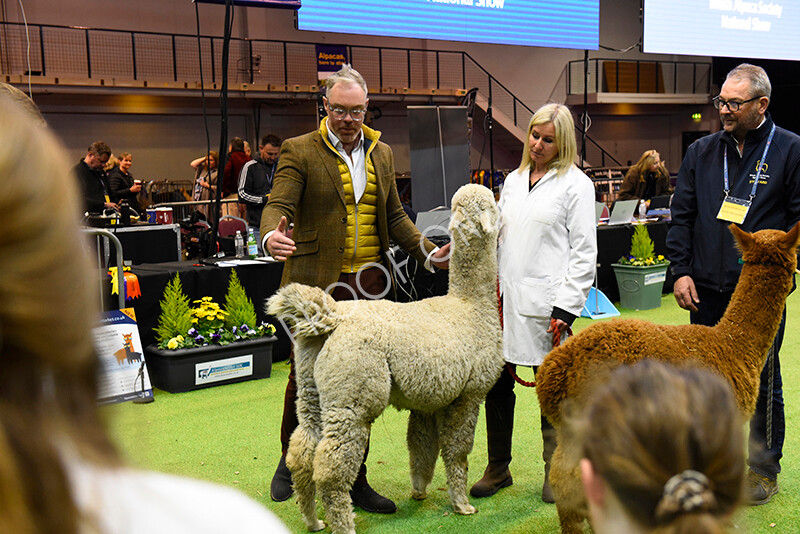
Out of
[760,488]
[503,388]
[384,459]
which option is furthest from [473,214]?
[760,488]

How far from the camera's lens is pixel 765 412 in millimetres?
3256

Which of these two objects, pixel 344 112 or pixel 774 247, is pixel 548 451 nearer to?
pixel 774 247

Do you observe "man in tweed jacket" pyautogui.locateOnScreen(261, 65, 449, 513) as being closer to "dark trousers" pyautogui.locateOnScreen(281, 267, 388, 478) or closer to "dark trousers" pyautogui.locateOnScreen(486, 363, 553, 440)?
"dark trousers" pyautogui.locateOnScreen(281, 267, 388, 478)

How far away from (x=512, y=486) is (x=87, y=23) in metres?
15.0

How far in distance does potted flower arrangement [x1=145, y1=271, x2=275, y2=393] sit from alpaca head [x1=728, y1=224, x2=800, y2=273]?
3479 millimetres

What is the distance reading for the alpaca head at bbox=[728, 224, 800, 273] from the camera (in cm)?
270

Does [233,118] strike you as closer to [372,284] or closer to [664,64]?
[664,64]

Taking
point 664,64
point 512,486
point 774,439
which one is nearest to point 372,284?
point 512,486

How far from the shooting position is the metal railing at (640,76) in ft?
67.5

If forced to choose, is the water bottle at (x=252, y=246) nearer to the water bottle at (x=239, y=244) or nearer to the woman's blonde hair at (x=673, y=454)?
the water bottle at (x=239, y=244)

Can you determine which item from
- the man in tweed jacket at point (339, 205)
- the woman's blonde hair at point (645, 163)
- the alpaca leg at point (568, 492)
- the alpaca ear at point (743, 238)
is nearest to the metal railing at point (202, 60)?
the woman's blonde hair at point (645, 163)

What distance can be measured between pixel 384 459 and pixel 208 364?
6.07 ft

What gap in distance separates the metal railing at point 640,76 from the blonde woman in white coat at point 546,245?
56.9 ft

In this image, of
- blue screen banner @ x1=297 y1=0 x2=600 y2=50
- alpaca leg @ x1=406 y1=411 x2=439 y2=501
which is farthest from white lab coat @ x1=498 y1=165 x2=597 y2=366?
blue screen banner @ x1=297 y1=0 x2=600 y2=50
